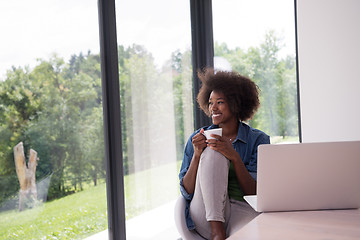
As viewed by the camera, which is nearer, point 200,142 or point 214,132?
point 214,132

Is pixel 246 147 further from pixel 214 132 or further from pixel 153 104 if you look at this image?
pixel 153 104

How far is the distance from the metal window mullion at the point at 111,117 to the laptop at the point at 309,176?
1.32 m

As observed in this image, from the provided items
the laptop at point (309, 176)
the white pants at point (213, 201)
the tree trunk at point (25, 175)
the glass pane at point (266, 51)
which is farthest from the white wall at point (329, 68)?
the tree trunk at point (25, 175)

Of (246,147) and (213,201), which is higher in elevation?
(246,147)

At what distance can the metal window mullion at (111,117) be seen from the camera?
2297 millimetres

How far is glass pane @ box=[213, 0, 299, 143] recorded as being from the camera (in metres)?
3.32

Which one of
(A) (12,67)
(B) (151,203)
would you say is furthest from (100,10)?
(B) (151,203)

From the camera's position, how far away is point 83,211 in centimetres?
217

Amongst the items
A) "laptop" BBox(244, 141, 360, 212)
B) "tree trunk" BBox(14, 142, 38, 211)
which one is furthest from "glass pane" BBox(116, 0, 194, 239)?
"laptop" BBox(244, 141, 360, 212)

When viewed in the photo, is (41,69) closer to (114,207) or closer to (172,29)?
(114,207)

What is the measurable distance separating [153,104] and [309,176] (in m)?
1.77

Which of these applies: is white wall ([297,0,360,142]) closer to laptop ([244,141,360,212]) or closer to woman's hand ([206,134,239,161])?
woman's hand ([206,134,239,161])

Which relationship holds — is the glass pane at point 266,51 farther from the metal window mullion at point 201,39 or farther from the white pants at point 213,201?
the white pants at point 213,201

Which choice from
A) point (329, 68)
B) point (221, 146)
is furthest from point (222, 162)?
point (329, 68)
